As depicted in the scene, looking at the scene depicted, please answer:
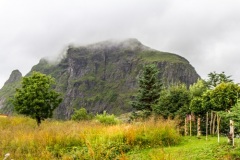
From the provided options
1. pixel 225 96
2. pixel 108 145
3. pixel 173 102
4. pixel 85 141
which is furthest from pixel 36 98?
pixel 225 96

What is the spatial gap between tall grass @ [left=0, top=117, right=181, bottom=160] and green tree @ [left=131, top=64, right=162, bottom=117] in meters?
14.7

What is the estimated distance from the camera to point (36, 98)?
21625 millimetres

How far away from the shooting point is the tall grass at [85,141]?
1007 centimetres

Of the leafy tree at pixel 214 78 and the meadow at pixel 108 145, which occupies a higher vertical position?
the leafy tree at pixel 214 78

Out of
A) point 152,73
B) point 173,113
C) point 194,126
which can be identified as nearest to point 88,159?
point 194,126

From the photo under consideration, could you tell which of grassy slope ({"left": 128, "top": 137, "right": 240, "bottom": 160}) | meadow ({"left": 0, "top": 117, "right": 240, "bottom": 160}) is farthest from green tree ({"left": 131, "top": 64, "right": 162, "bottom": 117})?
grassy slope ({"left": 128, "top": 137, "right": 240, "bottom": 160})

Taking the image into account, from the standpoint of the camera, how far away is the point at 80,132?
39.5ft

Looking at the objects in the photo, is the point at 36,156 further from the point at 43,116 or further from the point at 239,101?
the point at 43,116

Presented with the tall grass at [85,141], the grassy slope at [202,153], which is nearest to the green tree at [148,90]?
the tall grass at [85,141]

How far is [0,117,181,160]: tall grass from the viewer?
10070 millimetres

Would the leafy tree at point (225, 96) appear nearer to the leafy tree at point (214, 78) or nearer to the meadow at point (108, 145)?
the meadow at point (108, 145)

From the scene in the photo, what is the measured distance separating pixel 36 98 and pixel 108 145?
12398 millimetres

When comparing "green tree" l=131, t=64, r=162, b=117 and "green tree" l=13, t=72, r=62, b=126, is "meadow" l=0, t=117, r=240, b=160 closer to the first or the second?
"green tree" l=13, t=72, r=62, b=126

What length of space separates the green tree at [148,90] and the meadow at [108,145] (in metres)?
14.5
